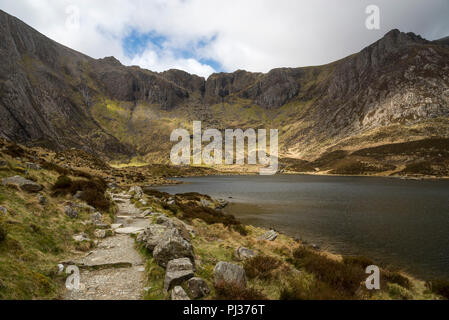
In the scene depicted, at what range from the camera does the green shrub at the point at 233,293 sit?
28.3 feet

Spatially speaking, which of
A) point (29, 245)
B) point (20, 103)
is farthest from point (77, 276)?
point (20, 103)

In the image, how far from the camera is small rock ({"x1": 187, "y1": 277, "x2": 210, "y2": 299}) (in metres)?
8.68

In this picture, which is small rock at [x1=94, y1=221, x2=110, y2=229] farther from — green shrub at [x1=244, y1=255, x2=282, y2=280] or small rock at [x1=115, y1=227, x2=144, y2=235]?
green shrub at [x1=244, y1=255, x2=282, y2=280]

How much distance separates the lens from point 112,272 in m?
11.3

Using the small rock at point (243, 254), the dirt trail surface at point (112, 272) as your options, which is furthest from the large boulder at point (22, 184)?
the small rock at point (243, 254)

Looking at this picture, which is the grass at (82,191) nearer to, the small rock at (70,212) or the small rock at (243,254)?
the small rock at (70,212)

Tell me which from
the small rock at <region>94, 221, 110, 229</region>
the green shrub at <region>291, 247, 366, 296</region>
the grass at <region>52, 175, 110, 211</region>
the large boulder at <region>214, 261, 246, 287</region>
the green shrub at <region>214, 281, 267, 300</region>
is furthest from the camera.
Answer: the grass at <region>52, 175, 110, 211</region>

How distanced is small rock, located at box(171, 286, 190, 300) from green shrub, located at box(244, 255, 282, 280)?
13.0ft

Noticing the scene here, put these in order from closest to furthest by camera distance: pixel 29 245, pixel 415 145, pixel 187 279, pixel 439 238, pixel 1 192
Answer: pixel 187 279 < pixel 29 245 < pixel 1 192 < pixel 439 238 < pixel 415 145

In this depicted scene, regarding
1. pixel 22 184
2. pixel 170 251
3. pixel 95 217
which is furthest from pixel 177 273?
pixel 22 184

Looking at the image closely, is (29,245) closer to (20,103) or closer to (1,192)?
(1,192)

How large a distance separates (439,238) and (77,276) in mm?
38899

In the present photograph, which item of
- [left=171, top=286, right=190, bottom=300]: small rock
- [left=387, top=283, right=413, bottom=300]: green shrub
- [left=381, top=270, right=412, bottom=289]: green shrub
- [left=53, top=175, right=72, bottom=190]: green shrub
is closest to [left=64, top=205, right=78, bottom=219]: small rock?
[left=53, top=175, right=72, bottom=190]: green shrub
